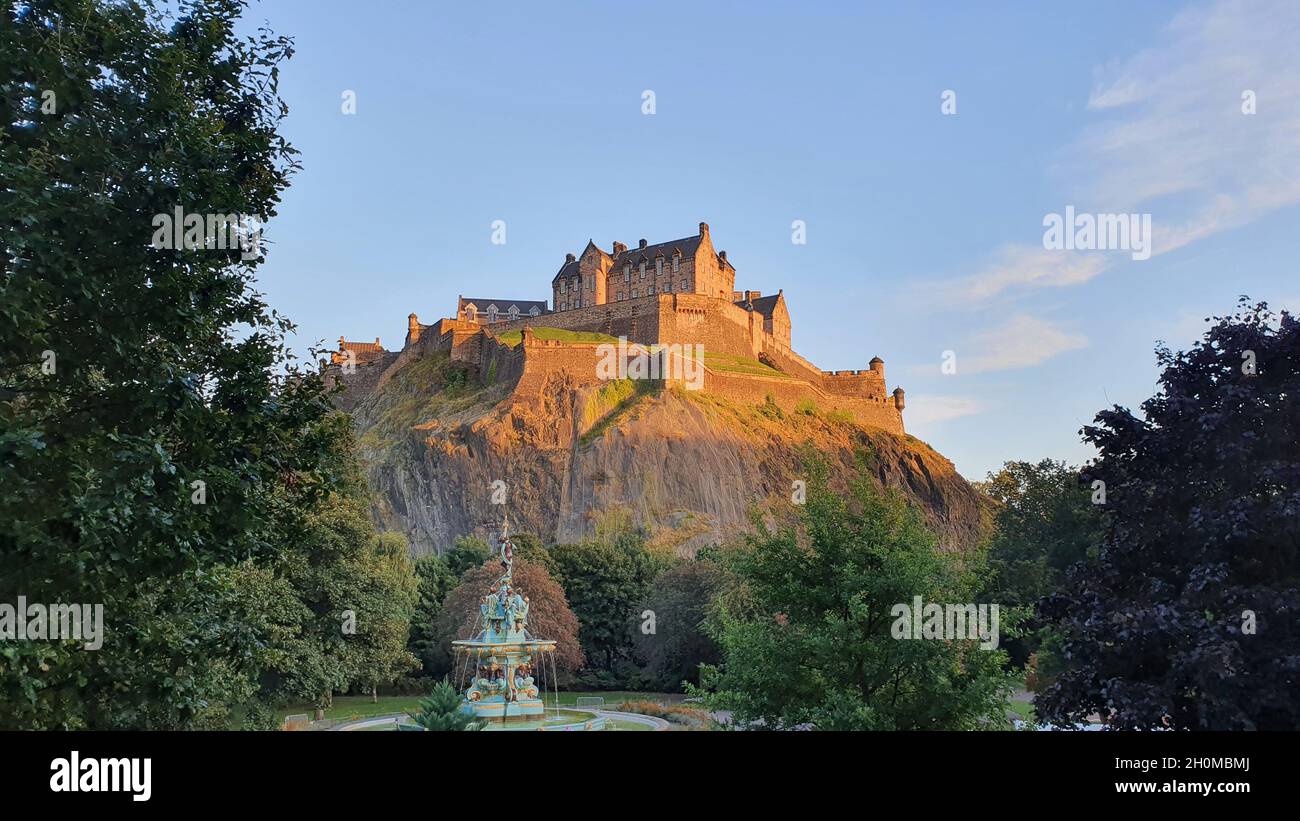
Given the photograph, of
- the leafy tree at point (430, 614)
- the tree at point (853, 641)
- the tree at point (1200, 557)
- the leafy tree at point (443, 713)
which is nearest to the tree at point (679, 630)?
the leafy tree at point (430, 614)

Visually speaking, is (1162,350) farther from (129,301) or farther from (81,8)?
(81,8)

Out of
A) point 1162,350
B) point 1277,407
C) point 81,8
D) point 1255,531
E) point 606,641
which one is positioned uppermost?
point 81,8

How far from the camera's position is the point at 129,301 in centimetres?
1103

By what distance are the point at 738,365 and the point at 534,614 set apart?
58.9 metres

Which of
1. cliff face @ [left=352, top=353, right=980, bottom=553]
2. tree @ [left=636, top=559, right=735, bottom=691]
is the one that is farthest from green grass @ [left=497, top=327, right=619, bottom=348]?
tree @ [left=636, top=559, right=735, bottom=691]

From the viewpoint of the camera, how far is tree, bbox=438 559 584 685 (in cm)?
5116

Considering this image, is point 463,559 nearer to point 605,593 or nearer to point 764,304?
point 605,593

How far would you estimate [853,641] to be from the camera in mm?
13953

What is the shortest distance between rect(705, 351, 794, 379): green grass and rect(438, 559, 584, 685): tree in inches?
2086

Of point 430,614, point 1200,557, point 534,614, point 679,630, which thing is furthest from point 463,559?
point 1200,557
